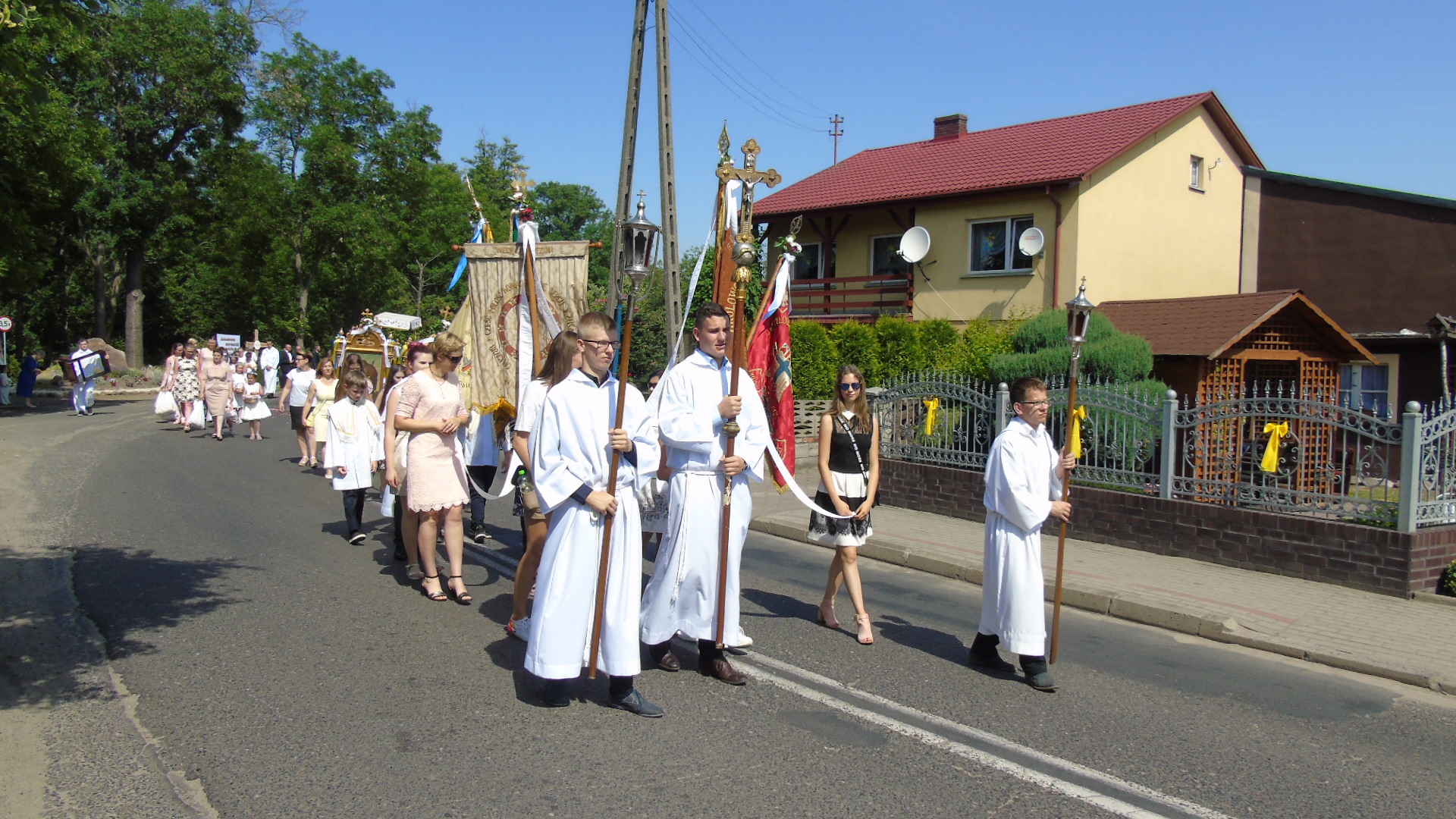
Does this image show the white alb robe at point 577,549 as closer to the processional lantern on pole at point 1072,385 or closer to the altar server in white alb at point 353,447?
the processional lantern on pole at point 1072,385

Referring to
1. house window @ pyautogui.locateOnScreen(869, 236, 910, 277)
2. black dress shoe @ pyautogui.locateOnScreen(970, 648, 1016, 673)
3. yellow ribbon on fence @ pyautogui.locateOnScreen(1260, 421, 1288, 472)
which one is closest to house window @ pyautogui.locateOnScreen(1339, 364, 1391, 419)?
house window @ pyautogui.locateOnScreen(869, 236, 910, 277)

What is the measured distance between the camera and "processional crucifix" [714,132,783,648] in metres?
5.39

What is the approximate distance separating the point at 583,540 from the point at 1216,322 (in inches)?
483

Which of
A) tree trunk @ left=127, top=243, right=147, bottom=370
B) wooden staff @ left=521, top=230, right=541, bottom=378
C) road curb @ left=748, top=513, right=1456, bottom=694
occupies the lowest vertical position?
road curb @ left=748, top=513, right=1456, bottom=694

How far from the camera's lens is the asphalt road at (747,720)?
4020 mm

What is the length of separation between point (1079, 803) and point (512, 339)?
596 cm

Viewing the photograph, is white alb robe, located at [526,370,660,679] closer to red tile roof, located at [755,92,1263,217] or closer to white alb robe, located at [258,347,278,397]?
red tile roof, located at [755,92,1263,217]

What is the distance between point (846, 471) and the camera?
260 inches

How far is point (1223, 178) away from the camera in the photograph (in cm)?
2211

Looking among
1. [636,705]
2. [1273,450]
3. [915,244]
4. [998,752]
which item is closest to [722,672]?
[636,705]

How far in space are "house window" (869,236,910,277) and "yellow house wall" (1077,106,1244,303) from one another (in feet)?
13.1

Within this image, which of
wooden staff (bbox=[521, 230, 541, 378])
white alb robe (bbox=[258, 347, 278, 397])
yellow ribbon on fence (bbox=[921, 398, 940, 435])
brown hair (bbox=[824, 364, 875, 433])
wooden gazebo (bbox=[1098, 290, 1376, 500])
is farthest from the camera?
white alb robe (bbox=[258, 347, 278, 397])

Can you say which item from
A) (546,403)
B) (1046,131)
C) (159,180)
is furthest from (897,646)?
(159,180)

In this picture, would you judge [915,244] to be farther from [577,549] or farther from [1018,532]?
[577,549]
